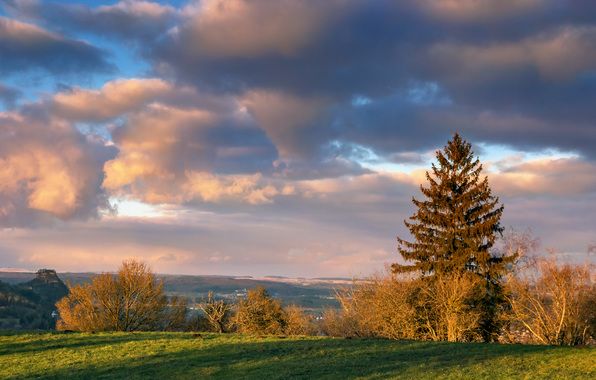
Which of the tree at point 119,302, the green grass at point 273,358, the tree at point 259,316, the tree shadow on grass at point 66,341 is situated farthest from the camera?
the tree at point 259,316

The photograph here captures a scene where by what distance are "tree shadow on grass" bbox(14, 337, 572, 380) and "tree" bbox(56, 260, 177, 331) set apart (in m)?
29.0

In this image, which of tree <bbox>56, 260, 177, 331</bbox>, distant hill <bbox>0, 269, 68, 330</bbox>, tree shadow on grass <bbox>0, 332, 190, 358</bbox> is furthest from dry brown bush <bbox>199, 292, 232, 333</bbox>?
distant hill <bbox>0, 269, 68, 330</bbox>

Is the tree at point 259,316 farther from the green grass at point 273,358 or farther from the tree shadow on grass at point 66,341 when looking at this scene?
the green grass at point 273,358

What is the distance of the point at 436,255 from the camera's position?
A: 167 ft

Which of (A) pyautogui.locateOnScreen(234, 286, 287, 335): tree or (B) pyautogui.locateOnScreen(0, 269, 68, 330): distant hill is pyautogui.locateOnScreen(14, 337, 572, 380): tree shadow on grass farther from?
(B) pyautogui.locateOnScreen(0, 269, 68, 330): distant hill

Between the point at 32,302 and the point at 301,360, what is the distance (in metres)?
105

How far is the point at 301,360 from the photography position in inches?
917

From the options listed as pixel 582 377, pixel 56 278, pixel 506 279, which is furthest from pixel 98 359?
pixel 56 278

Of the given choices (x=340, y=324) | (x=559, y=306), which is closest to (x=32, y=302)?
(x=340, y=324)

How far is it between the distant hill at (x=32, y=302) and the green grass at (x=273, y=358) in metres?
59.6

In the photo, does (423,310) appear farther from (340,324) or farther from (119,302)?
→ (119,302)

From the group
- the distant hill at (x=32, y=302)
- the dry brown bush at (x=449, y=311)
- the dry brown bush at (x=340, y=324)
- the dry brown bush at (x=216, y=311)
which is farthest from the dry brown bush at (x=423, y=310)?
the distant hill at (x=32, y=302)

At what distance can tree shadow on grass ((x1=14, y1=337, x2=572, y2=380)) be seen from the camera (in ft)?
68.9

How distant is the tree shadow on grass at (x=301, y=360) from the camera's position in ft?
68.9
